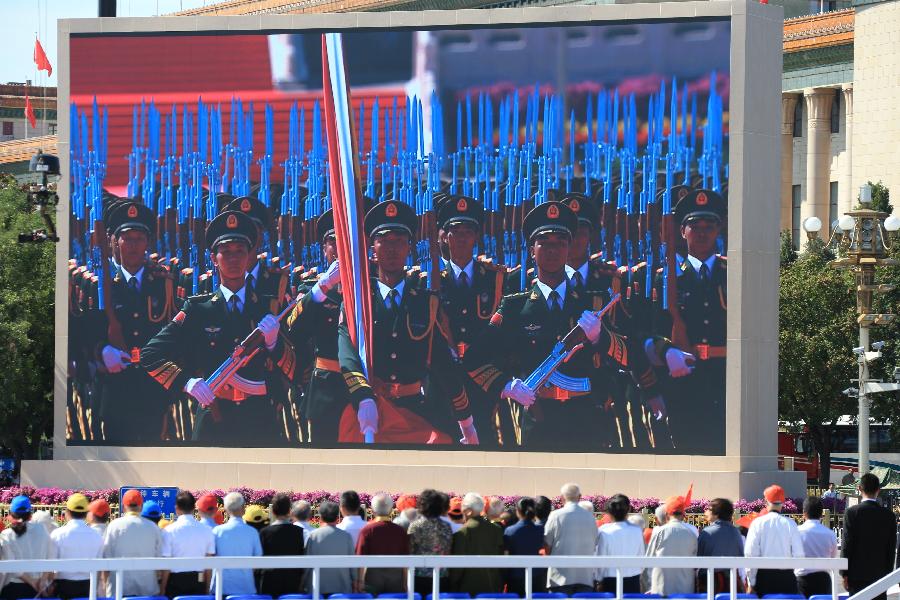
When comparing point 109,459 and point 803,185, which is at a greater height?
point 803,185

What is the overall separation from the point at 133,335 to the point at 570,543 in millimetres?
20384

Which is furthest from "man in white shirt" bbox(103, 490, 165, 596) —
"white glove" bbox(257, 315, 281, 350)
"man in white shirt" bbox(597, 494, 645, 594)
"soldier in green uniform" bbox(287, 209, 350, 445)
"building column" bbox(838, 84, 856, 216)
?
"building column" bbox(838, 84, 856, 216)

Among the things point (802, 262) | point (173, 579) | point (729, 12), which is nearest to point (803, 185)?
point (802, 262)

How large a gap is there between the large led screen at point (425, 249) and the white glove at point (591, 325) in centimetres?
5

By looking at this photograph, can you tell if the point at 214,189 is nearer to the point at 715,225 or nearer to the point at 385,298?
the point at 385,298

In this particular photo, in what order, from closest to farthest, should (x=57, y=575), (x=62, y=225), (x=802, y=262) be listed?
(x=57, y=575) → (x=62, y=225) → (x=802, y=262)

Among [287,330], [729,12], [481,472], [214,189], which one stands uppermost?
[729,12]

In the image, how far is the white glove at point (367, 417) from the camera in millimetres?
33688

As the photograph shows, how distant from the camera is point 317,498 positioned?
33.0m

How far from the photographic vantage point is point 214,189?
3459cm

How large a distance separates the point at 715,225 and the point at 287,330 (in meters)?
7.67

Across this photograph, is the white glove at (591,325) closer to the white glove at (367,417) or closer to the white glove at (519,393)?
the white glove at (519,393)

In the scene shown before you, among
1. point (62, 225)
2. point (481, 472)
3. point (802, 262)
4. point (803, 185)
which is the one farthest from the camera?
point (803, 185)

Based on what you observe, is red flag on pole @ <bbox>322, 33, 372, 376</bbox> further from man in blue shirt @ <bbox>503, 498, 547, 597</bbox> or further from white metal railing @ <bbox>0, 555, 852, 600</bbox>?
white metal railing @ <bbox>0, 555, 852, 600</bbox>
